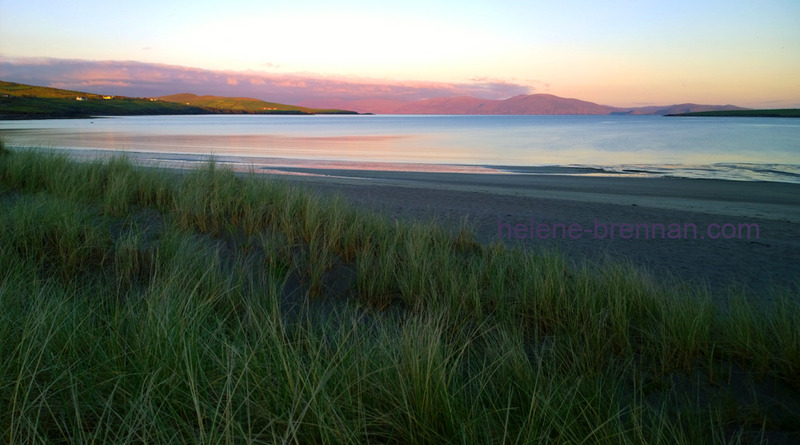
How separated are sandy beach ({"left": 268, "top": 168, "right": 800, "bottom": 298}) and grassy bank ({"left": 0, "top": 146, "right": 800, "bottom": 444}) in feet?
4.76

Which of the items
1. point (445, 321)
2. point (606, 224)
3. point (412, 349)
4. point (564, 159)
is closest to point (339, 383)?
point (412, 349)

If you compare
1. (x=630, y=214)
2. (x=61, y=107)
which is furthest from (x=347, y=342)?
(x=61, y=107)

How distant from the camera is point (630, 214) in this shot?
10.1 meters

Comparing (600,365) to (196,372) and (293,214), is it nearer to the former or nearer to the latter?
(196,372)

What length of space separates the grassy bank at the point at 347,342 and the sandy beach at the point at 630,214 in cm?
145

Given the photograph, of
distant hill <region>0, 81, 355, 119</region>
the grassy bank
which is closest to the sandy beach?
the grassy bank

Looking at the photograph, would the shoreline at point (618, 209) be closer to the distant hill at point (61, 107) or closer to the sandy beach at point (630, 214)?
the sandy beach at point (630, 214)

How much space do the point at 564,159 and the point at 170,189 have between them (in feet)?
69.8

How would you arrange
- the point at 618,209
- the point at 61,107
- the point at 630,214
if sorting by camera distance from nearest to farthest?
the point at 630,214 → the point at 618,209 → the point at 61,107

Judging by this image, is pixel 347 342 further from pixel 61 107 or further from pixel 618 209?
pixel 61 107

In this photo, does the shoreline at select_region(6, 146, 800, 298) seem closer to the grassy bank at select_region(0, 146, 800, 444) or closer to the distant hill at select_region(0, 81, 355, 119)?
the grassy bank at select_region(0, 146, 800, 444)

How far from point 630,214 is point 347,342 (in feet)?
28.5

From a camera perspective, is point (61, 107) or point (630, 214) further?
point (61, 107)

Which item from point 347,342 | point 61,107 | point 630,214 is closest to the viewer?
point 347,342
